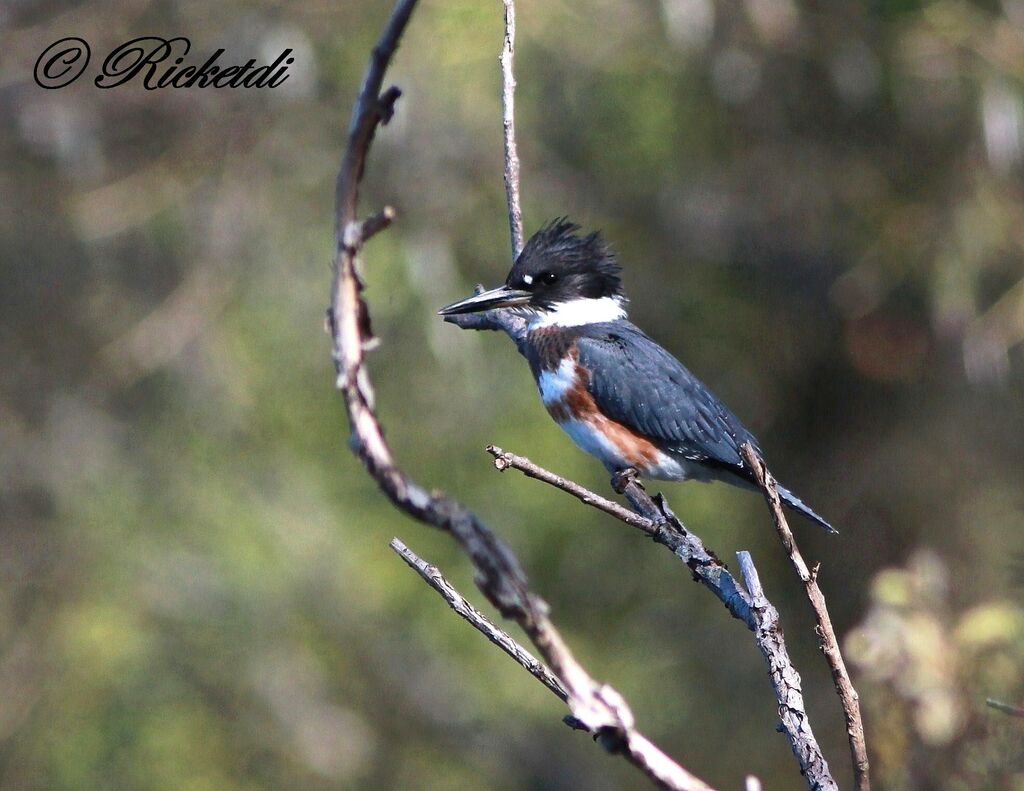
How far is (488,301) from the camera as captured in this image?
8.63 feet

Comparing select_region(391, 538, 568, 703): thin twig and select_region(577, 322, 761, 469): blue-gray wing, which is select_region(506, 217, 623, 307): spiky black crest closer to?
select_region(577, 322, 761, 469): blue-gray wing

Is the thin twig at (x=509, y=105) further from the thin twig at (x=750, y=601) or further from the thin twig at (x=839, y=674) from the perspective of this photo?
the thin twig at (x=839, y=674)

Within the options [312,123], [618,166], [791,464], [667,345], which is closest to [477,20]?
[312,123]

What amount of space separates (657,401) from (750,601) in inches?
51.2

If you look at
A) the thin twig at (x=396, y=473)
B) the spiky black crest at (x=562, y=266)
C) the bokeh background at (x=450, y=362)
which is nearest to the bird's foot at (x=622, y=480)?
the spiky black crest at (x=562, y=266)

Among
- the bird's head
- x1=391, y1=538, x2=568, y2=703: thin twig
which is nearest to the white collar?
the bird's head

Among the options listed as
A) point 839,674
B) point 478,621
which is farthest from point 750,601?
point 478,621

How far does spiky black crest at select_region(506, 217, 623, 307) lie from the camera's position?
109 inches

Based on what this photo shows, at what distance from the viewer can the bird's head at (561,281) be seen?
2750mm

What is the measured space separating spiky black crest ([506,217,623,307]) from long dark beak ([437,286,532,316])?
0.09 ft

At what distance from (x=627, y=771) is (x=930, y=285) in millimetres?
2712

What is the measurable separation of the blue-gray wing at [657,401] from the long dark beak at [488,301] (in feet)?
0.59

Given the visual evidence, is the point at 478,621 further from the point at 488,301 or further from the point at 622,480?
the point at 488,301

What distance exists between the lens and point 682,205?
5.63 m
